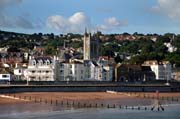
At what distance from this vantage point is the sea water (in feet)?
157

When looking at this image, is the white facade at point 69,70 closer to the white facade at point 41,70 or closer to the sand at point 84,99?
the white facade at point 41,70

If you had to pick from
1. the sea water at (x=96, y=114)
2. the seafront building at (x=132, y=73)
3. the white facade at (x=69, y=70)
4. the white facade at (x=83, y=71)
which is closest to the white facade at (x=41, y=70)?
the white facade at (x=69, y=70)

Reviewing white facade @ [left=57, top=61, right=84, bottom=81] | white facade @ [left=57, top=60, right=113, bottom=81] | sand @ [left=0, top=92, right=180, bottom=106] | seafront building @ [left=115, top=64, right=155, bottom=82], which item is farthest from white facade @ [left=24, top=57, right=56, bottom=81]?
sand @ [left=0, top=92, right=180, bottom=106]

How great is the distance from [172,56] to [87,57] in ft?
106

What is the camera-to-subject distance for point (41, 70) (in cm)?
10138

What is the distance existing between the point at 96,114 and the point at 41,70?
169ft

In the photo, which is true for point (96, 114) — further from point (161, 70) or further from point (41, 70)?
point (161, 70)

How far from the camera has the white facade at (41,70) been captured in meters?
101

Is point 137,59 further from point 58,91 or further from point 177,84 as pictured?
point 58,91

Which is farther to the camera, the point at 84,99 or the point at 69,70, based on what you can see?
the point at 69,70

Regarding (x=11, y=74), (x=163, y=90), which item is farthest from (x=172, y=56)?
(x=11, y=74)

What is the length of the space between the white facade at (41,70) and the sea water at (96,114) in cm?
4507

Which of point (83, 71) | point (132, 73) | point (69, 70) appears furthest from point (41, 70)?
point (132, 73)

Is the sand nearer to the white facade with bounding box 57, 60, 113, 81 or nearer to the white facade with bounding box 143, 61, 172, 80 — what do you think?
the white facade with bounding box 57, 60, 113, 81
